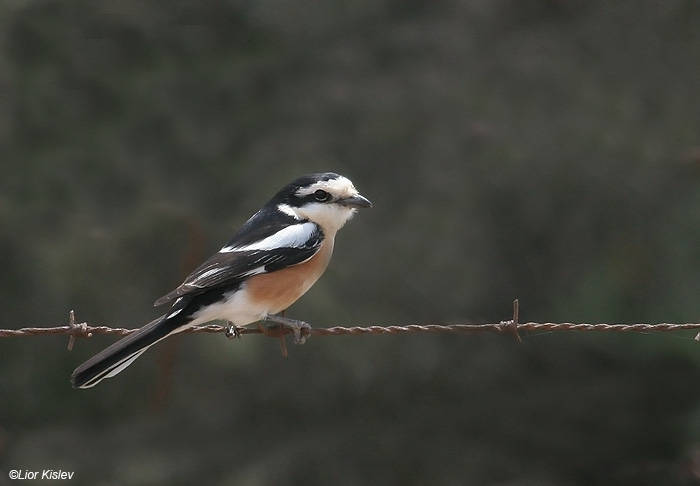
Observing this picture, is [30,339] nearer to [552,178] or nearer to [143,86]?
[143,86]

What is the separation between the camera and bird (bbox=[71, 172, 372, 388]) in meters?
4.05

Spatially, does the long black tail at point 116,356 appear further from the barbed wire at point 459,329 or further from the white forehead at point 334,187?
the white forehead at point 334,187

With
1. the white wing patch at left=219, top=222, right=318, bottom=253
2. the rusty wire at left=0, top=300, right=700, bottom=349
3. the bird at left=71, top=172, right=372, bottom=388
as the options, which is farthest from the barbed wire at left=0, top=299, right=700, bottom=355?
the white wing patch at left=219, top=222, right=318, bottom=253

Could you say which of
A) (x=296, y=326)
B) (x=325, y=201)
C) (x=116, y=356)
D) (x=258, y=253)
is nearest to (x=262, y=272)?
(x=258, y=253)

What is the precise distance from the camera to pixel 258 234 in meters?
4.77

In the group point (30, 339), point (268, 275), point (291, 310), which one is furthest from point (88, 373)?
point (30, 339)

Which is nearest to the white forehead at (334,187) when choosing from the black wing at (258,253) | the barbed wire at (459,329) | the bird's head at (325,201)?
the bird's head at (325,201)

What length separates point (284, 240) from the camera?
4656mm

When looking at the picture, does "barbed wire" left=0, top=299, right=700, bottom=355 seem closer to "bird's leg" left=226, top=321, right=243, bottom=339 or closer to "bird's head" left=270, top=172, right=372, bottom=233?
"bird's leg" left=226, top=321, right=243, bottom=339

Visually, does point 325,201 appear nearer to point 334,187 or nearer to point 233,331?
point 334,187

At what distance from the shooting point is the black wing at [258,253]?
4.36 meters

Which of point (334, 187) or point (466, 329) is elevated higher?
point (334, 187)

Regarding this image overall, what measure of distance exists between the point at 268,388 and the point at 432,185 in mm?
2180

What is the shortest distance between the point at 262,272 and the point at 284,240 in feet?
0.74
